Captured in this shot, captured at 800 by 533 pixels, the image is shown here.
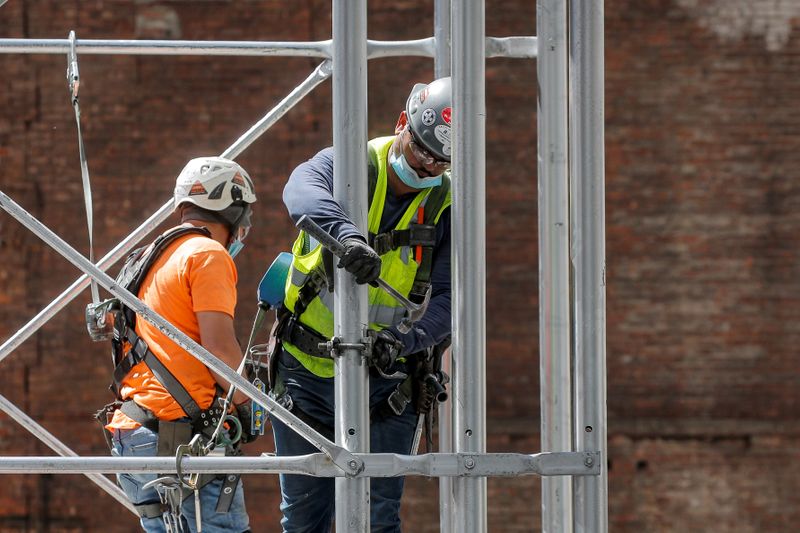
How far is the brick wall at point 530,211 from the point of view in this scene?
344 inches

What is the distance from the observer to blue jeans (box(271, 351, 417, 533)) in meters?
4.02

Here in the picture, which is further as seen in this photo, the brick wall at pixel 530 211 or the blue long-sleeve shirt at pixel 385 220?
the brick wall at pixel 530 211

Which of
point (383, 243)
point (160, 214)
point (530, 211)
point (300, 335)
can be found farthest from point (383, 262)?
point (530, 211)

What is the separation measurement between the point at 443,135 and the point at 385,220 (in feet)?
1.27

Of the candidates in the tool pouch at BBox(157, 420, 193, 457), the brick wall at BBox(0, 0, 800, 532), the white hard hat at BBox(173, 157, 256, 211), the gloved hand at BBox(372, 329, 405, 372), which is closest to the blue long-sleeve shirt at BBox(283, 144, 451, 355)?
the gloved hand at BBox(372, 329, 405, 372)

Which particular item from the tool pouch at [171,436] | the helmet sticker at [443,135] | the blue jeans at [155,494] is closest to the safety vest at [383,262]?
the helmet sticker at [443,135]

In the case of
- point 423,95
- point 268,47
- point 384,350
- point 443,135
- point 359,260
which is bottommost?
point 384,350

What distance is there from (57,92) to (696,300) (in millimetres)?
4829

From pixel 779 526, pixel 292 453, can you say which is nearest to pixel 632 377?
pixel 779 526

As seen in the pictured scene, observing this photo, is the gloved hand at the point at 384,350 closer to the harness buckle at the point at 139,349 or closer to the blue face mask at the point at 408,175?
the blue face mask at the point at 408,175

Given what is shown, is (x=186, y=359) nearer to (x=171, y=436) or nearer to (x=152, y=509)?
(x=171, y=436)

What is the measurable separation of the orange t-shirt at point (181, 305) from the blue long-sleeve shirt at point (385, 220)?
40cm

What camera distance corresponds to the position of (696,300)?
28.7 ft

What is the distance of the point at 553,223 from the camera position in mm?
3633
